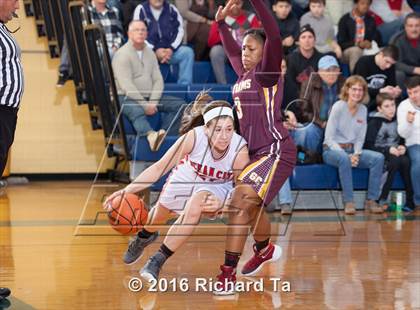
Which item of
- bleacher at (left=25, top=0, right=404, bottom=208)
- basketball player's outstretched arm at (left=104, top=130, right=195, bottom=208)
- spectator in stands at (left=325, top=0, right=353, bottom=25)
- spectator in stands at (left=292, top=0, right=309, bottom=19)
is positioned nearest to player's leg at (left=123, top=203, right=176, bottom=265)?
basketball player's outstretched arm at (left=104, top=130, right=195, bottom=208)

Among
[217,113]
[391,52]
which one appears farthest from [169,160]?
[391,52]

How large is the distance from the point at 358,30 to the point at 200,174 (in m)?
5.60

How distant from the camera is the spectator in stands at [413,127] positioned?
9469 mm

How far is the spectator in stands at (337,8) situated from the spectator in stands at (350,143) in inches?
102

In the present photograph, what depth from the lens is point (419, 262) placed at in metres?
6.75

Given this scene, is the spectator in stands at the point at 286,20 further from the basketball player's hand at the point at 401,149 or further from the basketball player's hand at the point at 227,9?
the basketball player's hand at the point at 227,9

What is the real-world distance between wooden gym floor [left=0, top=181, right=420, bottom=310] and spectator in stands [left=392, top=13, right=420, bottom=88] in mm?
2163

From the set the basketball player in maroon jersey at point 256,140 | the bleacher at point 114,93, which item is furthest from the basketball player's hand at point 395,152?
the basketball player in maroon jersey at point 256,140

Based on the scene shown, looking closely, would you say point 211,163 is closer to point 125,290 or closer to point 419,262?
point 125,290

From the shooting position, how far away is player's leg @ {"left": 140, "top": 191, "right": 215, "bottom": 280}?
18.9 feet

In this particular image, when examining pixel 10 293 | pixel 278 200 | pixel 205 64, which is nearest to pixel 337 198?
pixel 278 200

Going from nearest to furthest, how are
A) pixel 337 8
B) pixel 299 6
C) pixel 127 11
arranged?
pixel 127 11
pixel 299 6
pixel 337 8

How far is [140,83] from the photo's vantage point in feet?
31.0

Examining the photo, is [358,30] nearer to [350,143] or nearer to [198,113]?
[350,143]
